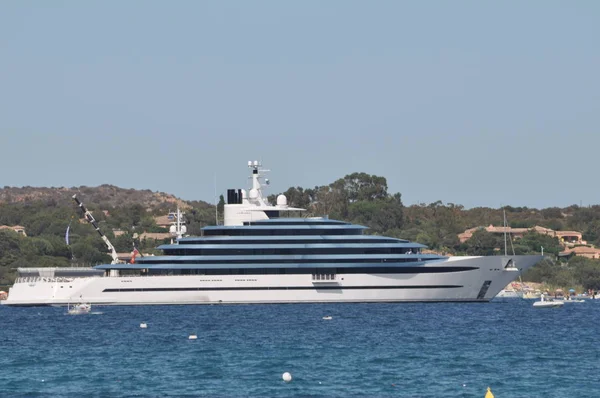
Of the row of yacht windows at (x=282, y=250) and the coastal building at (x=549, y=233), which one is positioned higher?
the coastal building at (x=549, y=233)

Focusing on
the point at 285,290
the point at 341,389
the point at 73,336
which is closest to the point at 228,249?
the point at 285,290

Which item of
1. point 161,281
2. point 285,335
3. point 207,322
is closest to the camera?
point 285,335

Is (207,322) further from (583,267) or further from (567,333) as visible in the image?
(583,267)

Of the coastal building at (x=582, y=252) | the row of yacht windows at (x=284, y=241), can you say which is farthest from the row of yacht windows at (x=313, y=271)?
the coastal building at (x=582, y=252)

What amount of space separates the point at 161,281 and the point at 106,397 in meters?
49.5

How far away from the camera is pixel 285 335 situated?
63438mm

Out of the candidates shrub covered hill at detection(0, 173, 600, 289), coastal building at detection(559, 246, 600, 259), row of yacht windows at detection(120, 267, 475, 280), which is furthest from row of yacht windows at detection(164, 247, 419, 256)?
coastal building at detection(559, 246, 600, 259)

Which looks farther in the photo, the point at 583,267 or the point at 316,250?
the point at 583,267

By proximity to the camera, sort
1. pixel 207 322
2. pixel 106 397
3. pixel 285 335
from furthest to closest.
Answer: pixel 207 322 < pixel 285 335 < pixel 106 397

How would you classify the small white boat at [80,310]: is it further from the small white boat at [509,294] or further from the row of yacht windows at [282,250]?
the small white boat at [509,294]

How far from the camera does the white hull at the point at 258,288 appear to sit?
91438 millimetres

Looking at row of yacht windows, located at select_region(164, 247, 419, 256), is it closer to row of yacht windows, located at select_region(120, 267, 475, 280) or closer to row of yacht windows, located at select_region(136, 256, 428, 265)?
row of yacht windows, located at select_region(136, 256, 428, 265)

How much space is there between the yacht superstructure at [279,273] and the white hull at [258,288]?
7 centimetres

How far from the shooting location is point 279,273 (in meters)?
92.6
